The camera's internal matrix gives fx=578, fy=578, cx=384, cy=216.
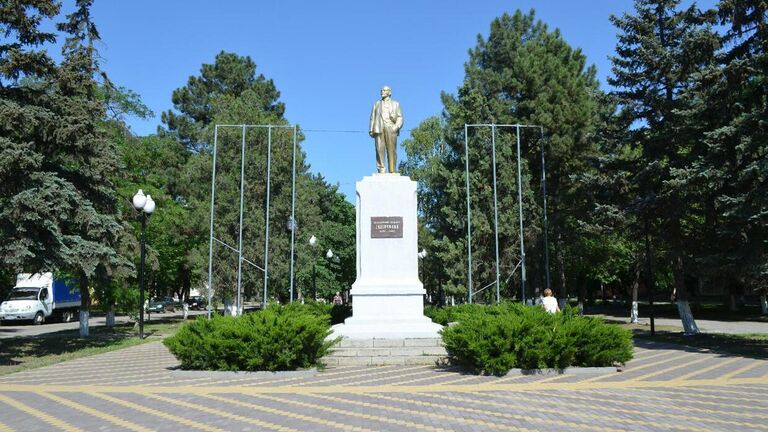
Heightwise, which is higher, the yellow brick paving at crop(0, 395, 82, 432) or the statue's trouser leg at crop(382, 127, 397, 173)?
the statue's trouser leg at crop(382, 127, 397, 173)

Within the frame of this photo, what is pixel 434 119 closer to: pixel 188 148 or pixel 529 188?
pixel 529 188

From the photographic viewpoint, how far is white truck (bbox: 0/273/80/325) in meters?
31.0

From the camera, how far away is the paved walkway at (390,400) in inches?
271

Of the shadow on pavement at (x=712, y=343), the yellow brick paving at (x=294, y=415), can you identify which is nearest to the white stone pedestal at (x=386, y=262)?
the yellow brick paving at (x=294, y=415)

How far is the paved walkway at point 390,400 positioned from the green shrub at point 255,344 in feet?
0.96

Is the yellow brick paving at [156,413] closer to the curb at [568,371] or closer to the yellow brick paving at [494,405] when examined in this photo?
the yellow brick paving at [494,405]

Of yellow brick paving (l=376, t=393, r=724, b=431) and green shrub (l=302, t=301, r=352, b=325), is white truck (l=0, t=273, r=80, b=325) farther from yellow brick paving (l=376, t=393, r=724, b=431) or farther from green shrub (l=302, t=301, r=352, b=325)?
yellow brick paving (l=376, t=393, r=724, b=431)

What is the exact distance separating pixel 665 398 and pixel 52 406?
346 inches

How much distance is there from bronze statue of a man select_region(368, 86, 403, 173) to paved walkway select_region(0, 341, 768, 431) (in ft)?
19.9

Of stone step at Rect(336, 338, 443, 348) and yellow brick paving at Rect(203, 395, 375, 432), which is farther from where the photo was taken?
stone step at Rect(336, 338, 443, 348)

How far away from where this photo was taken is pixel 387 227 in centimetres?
1488

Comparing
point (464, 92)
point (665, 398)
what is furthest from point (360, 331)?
point (464, 92)

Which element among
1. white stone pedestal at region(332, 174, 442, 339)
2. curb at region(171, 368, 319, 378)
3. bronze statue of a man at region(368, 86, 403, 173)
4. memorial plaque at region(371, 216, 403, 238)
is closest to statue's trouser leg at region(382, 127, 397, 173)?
bronze statue of a man at region(368, 86, 403, 173)

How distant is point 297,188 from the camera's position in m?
31.1
